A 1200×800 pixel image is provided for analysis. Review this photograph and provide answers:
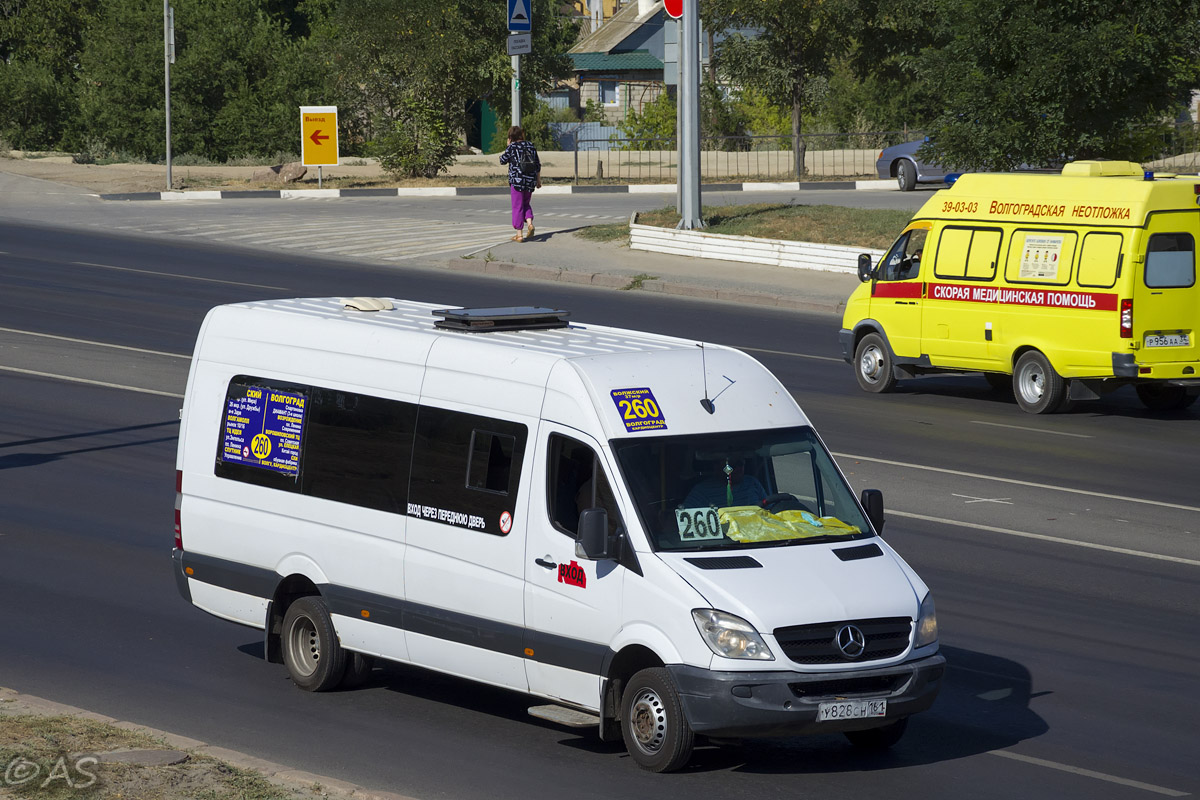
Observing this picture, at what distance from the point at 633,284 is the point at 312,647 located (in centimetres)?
1992

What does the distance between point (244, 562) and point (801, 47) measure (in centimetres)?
4243

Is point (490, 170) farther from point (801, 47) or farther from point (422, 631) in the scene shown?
point (422, 631)

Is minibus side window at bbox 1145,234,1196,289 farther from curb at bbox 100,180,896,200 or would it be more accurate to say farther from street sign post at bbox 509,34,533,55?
curb at bbox 100,180,896,200

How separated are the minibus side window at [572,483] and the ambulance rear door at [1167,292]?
38.4ft

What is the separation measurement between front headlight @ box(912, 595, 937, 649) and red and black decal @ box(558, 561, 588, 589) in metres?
1.57

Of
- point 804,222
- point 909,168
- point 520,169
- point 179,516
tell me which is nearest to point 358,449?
point 179,516

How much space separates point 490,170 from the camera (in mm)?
52625

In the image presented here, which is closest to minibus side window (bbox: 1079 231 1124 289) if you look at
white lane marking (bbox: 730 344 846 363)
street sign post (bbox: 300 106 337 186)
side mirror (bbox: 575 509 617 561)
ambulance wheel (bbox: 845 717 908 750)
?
white lane marking (bbox: 730 344 846 363)

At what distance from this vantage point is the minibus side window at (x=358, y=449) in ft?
28.3

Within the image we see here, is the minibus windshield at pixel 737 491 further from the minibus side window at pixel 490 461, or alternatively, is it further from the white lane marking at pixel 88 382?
the white lane marking at pixel 88 382

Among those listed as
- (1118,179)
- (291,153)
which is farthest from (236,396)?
(291,153)

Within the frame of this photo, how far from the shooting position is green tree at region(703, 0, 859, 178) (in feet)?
155

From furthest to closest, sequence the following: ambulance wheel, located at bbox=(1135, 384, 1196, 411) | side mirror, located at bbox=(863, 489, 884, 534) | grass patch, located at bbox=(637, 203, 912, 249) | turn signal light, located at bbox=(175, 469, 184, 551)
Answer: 1. grass patch, located at bbox=(637, 203, 912, 249)
2. ambulance wheel, located at bbox=(1135, 384, 1196, 411)
3. turn signal light, located at bbox=(175, 469, 184, 551)
4. side mirror, located at bbox=(863, 489, 884, 534)

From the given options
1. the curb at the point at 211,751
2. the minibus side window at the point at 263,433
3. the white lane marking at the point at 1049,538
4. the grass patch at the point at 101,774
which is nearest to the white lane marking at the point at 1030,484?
the white lane marking at the point at 1049,538
